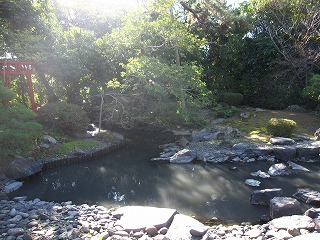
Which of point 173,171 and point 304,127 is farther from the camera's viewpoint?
point 304,127

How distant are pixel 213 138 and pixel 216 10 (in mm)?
8073

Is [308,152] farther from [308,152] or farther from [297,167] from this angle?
[297,167]

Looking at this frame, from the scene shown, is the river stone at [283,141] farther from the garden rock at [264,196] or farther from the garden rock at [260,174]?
→ the garden rock at [264,196]

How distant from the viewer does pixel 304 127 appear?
498 inches

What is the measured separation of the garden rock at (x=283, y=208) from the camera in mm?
5492

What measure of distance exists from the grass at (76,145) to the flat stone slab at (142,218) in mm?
5078

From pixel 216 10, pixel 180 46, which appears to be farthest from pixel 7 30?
pixel 216 10

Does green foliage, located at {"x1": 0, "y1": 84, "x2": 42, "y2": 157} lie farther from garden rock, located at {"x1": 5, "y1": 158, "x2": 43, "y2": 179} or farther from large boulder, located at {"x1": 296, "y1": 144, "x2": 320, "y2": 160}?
large boulder, located at {"x1": 296, "y1": 144, "x2": 320, "y2": 160}

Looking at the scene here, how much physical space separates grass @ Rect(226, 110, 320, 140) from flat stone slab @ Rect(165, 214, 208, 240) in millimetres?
6921

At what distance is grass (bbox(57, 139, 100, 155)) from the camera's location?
401 inches

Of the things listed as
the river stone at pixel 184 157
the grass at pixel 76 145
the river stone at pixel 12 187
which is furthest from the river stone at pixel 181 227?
the grass at pixel 76 145

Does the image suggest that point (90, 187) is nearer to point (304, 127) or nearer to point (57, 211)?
point (57, 211)

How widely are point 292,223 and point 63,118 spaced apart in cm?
955

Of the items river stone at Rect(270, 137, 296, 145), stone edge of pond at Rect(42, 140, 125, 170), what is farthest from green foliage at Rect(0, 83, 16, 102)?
river stone at Rect(270, 137, 296, 145)
